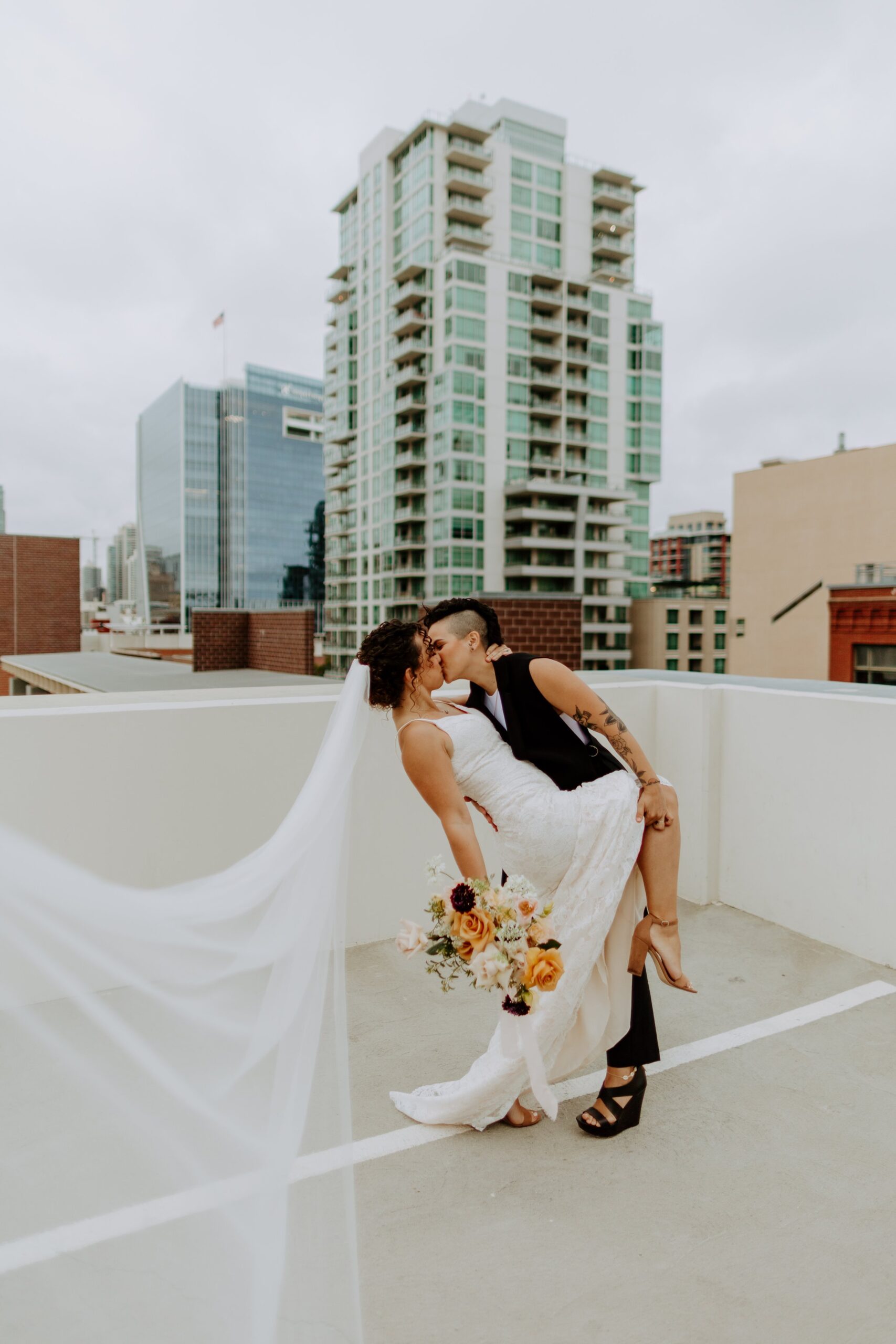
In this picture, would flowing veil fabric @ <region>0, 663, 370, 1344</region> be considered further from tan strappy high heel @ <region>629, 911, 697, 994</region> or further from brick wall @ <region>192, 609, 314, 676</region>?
brick wall @ <region>192, 609, 314, 676</region>

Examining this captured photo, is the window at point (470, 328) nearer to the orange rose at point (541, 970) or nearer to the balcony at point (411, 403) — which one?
the balcony at point (411, 403)

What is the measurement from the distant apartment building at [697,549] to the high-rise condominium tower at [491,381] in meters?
94.0

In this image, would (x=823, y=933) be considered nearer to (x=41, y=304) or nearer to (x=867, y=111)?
(x=867, y=111)

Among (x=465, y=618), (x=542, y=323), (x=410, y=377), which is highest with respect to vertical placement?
(x=542, y=323)

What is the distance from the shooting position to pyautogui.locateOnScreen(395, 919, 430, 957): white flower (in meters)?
2.32

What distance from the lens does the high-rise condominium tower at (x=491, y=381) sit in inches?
2776

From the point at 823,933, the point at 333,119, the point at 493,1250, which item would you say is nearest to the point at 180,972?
the point at 493,1250

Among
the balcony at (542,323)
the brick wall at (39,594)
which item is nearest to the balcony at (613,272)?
the balcony at (542,323)

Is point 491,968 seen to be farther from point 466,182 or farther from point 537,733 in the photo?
point 466,182

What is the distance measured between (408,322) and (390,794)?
75.0m

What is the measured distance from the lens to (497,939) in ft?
7.52

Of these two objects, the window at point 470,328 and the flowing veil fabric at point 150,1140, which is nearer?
the flowing veil fabric at point 150,1140

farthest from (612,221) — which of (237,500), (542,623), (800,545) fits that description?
(542,623)

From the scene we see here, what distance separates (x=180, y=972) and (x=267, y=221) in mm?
160395
